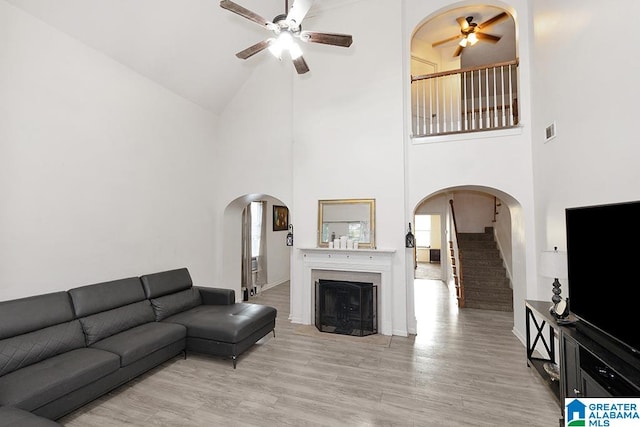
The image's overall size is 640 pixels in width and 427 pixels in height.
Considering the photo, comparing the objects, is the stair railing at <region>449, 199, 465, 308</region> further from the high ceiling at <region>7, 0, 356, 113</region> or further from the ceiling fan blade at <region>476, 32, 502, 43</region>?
the high ceiling at <region>7, 0, 356, 113</region>

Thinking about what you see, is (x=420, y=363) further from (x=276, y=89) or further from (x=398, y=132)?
(x=276, y=89)

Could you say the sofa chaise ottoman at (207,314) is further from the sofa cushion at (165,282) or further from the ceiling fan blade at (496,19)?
the ceiling fan blade at (496,19)

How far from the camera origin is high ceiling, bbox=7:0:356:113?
322cm

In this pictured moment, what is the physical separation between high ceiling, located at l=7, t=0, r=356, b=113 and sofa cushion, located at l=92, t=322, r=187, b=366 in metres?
3.39

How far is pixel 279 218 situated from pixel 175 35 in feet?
15.4

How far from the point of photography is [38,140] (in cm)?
300

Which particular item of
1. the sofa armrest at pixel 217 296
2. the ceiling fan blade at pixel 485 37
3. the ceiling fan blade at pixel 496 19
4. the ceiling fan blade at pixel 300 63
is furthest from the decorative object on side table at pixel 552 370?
the ceiling fan blade at pixel 485 37

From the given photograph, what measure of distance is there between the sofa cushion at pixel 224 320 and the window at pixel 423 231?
33.9 feet

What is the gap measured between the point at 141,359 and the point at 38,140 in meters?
2.49

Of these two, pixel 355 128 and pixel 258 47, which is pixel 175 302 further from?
pixel 355 128

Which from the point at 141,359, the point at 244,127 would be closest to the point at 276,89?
the point at 244,127

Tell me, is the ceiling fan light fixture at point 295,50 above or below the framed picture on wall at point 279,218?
above

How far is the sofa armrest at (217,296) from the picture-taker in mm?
4223

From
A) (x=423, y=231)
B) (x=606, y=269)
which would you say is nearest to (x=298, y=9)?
(x=606, y=269)
